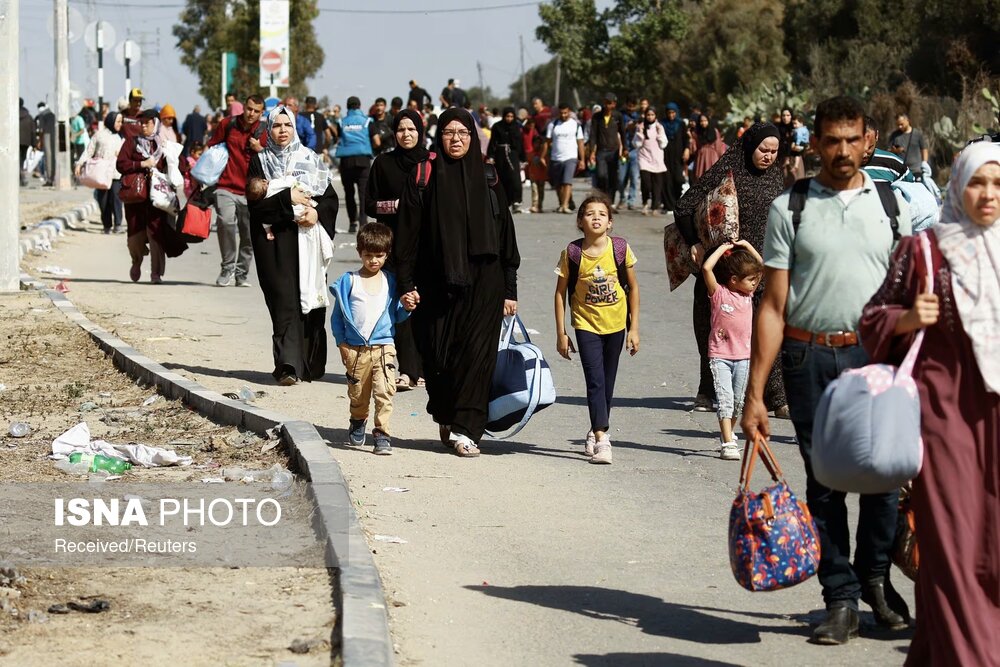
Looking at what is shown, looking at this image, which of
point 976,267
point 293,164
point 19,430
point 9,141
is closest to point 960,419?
point 976,267

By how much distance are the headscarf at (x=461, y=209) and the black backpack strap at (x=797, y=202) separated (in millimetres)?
3547

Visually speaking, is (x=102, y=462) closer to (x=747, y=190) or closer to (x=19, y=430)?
(x=19, y=430)

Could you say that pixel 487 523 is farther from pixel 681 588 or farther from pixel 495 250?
pixel 495 250

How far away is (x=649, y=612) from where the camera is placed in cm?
615

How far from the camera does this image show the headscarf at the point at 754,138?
952 centimetres

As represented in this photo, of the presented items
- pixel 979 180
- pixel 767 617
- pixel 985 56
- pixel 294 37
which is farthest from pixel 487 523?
pixel 294 37

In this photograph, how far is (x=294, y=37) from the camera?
74938 mm

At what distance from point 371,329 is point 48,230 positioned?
1654 centimetres

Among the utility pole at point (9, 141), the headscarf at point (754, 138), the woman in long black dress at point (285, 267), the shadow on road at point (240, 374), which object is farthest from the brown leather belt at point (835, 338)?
the utility pole at point (9, 141)

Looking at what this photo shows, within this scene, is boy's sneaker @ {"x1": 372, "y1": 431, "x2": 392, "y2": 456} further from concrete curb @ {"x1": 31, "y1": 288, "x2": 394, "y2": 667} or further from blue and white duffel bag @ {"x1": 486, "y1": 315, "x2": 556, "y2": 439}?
blue and white duffel bag @ {"x1": 486, "y1": 315, "x2": 556, "y2": 439}

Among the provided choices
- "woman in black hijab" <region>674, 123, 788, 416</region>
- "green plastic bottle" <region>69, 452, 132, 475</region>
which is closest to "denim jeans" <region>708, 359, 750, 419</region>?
"woman in black hijab" <region>674, 123, 788, 416</region>

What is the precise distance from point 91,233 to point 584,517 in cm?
2053

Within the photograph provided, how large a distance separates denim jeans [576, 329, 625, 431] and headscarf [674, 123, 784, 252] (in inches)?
48.5

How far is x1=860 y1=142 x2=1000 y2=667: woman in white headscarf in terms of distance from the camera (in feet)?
15.3
